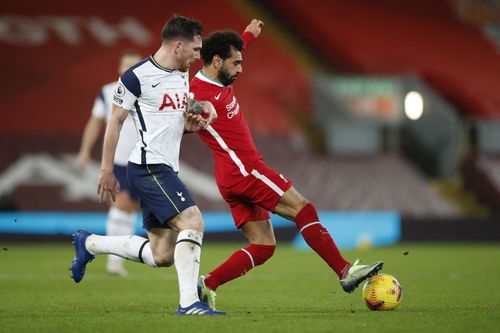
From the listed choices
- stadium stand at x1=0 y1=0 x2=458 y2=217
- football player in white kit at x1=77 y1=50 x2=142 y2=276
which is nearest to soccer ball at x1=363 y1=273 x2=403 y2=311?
football player in white kit at x1=77 y1=50 x2=142 y2=276

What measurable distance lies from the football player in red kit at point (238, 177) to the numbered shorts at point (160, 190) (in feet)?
2.04

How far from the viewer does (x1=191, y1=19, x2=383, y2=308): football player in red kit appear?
7555 millimetres

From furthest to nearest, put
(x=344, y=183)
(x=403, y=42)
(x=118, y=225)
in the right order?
(x=403, y=42), (x=344, y=183), (x=118, y=225)

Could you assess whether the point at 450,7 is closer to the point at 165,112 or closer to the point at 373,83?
the point at 373,83

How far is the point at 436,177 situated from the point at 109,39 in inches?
267

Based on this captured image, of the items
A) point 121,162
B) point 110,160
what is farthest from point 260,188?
point 121,162

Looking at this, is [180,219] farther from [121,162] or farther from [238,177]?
[121,162]

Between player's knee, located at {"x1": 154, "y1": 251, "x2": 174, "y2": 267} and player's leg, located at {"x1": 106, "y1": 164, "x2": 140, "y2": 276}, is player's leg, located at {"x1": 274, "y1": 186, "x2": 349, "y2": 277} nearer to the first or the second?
player's knee, located at {"x1": 154, "y1": 251, "x2": 174, "y2": 267}

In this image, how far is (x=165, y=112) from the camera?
23.2 ft

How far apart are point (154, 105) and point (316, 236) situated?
4.95ft

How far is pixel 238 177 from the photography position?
759 centimetres

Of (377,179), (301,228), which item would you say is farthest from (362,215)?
(301,228)

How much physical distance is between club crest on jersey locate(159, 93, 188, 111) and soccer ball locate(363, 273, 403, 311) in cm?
176

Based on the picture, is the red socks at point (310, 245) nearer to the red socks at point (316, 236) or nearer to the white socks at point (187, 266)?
the red socks at point (316, 236)
